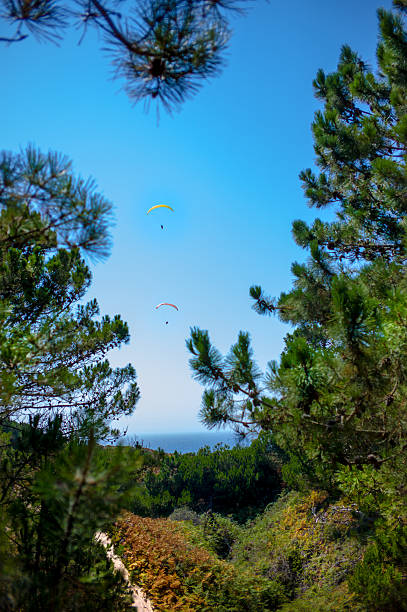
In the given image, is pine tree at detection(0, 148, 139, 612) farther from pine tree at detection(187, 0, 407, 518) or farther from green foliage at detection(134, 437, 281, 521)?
green foliage at detection(134, 437, 281, 521)

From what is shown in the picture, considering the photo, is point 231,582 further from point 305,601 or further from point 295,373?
point 295,373

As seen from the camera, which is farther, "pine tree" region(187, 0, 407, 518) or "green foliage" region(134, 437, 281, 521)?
"green foliage" region(134, 437, 281, 521)

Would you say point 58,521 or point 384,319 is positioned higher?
point 384,319

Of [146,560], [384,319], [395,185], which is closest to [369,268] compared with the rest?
[384,319]

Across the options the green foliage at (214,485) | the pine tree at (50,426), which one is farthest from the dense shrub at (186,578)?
the green foliage at (214,485)

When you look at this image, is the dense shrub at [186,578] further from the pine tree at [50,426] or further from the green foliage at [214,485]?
the green foliage at [214,485]

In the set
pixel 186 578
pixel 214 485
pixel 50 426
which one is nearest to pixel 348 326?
pixel 50 426

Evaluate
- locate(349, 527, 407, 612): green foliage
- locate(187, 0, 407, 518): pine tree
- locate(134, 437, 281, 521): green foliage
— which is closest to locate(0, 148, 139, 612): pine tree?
locate(187, 0, 407, 518): pine tree

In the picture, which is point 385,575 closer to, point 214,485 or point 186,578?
point 186,578

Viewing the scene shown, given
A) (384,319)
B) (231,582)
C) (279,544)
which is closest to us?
(384,319)

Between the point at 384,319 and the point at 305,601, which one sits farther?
the point at 305,601

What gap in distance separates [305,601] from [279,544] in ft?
7.07

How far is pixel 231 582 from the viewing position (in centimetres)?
591

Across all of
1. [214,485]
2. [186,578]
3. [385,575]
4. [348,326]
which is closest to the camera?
[348,326]
